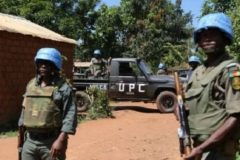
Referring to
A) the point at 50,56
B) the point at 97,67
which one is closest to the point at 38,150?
the point at 50,56

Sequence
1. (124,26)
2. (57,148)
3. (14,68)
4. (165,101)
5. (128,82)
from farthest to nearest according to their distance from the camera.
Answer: (124,26), (165,101), (128,82), (14,68), (57,148)

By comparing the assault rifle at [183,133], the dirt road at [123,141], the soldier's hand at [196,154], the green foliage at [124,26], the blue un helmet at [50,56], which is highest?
the green foliage at [124,26]

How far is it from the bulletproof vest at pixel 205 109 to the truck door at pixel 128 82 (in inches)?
546

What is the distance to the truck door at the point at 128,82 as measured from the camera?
56.7 ft

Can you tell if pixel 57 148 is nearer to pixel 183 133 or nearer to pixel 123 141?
pixel 183 133

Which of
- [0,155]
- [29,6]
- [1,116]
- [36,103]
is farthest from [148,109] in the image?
[36,103]

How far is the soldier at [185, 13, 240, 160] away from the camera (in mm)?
3180

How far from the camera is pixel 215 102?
3.30 metres

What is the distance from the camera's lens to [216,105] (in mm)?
3289

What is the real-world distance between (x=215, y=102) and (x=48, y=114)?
193 centimetres

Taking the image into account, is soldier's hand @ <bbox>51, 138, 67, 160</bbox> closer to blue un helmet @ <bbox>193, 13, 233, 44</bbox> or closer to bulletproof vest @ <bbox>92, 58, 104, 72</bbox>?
blue un helmet @ <bbox>193, 13, 233, 44</bbox>

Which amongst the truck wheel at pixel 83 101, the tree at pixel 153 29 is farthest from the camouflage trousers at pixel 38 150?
the tree at pixel 153 29

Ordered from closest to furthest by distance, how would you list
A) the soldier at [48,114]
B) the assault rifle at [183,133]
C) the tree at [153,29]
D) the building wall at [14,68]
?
the assault rifle at [183,133] → the soldier at [48,114] → the building wall at [14,68] → the tree at [153,29]

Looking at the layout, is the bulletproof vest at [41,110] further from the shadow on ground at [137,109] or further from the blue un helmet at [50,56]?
the shadow on ground at [137,109]
